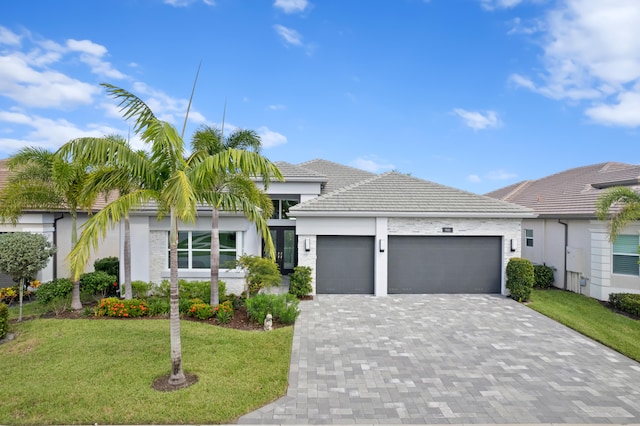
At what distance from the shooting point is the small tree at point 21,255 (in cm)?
1050

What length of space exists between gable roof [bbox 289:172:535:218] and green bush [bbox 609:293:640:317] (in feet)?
13.2

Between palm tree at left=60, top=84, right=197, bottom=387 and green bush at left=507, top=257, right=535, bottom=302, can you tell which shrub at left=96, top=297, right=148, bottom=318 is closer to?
palm tree at left=60, top=84, right=197, bottom=387

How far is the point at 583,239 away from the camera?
48.5ft

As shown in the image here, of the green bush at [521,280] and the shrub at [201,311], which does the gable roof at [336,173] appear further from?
the shrub at [201,311]

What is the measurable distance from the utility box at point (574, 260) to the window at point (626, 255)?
51.1 inches

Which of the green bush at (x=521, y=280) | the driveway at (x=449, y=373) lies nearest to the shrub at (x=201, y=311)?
the driveway at (x=449, y=373)

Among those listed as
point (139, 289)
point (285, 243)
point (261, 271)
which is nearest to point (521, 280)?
point (261, 271)

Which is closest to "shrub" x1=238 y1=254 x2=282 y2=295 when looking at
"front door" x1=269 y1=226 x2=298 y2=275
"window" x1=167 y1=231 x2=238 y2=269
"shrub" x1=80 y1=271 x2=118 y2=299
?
"window" x1=167 y1=231 x2=238 y2=269

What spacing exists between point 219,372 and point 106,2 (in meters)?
12.7

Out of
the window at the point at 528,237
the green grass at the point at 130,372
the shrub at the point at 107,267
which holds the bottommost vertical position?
the green grass at the point at 130,372

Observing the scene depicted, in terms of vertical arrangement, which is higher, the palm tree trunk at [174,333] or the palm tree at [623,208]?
the palm tree at [623,208]

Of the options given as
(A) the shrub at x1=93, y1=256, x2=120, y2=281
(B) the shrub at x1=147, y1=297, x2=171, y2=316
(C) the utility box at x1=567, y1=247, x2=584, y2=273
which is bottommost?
(B) the shrub at x1=147, y1=297, x2=171, y2=316

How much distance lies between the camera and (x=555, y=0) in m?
13.2

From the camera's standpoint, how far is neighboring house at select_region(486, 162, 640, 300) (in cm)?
1333
